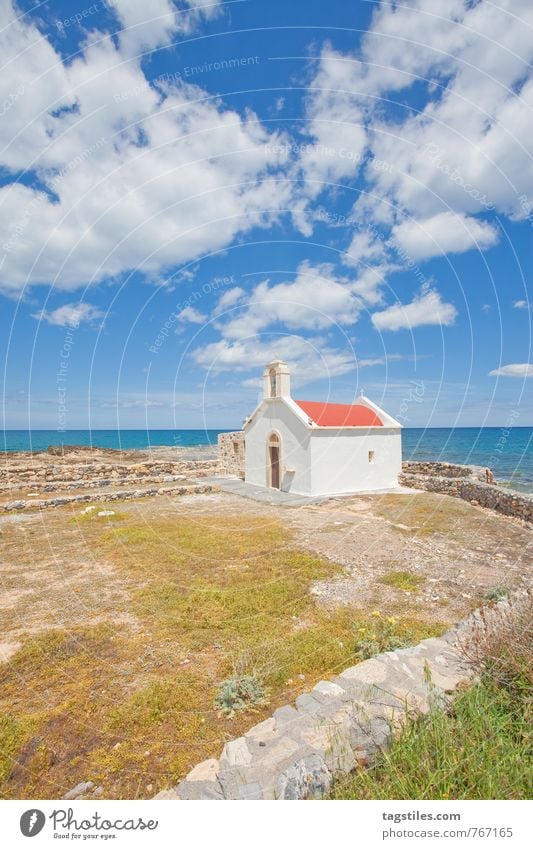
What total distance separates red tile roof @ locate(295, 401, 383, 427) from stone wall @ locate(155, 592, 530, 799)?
14.1 meters

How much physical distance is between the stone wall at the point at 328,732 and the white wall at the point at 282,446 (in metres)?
13.5

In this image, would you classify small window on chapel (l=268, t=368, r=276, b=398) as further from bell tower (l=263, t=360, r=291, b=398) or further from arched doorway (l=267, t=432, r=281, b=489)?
arched doorway (l=267, t=432, r=281, b=489)

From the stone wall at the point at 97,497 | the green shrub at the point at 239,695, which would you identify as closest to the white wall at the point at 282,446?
the stone wall at the point at 97,497

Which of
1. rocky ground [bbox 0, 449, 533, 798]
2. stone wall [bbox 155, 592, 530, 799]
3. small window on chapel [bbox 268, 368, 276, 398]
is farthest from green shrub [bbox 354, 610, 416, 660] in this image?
small window on chapel [bbox 268, 368, 276, 398]

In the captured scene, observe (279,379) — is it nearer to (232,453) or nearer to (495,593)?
(232,453)

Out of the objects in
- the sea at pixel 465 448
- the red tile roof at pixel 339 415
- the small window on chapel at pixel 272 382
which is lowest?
the sea at pixel 465 448

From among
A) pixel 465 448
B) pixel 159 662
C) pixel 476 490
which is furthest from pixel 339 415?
pixel 465 448

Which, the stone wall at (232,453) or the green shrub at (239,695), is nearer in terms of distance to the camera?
the green shrub at (239,695)

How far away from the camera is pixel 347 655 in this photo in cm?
471

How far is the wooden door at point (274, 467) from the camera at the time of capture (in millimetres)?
19484

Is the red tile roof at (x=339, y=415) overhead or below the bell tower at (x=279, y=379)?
below
